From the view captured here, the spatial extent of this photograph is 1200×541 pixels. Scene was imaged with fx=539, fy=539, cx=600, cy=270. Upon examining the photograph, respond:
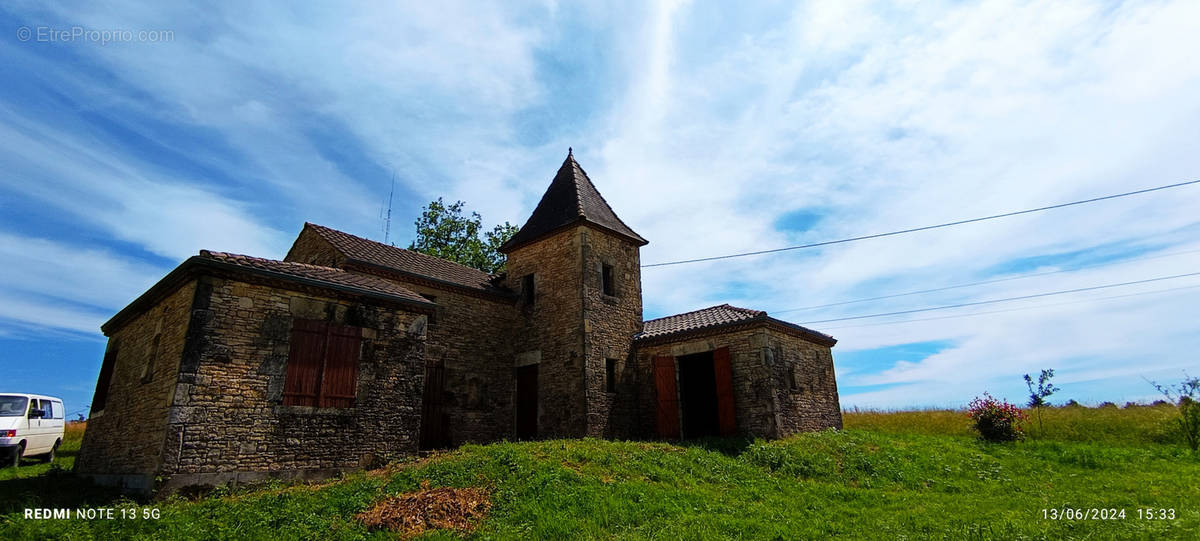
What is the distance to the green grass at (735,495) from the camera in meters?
6.84

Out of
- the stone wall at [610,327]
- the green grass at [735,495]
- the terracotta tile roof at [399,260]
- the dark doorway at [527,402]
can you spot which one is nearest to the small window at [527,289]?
the terracotta tile roof at [399,260]

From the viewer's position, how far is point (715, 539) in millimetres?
6516

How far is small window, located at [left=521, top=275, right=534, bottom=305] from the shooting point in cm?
1755

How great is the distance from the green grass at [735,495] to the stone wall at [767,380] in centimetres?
101

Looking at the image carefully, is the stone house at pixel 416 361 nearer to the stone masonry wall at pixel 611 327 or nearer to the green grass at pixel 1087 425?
the stone masonry wall at pixel 611 327

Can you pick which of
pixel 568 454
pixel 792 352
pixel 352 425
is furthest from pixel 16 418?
pixel 792 352

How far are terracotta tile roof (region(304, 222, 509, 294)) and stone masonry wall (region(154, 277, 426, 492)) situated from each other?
413cm

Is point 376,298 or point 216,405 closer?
point 216,405

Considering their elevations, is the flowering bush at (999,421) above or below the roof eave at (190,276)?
below

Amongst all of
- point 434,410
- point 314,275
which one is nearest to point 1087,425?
point 434,410

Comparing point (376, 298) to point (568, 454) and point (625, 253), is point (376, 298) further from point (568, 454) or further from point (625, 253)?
point (625, 253)

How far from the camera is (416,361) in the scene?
1136 cm

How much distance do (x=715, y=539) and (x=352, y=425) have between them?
711cm

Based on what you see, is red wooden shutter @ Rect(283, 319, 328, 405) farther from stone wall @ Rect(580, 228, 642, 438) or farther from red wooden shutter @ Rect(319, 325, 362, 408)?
stone wall @ Rect(580, 228, 642, 438)
